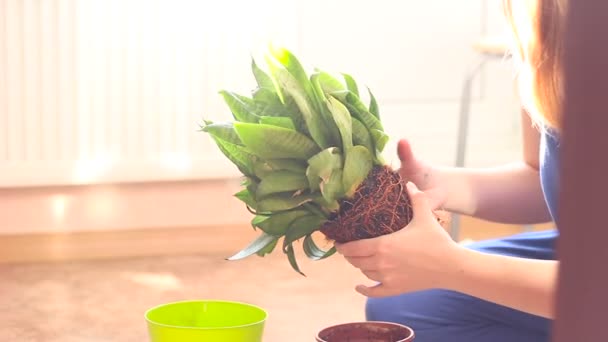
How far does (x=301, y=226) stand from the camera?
44.7 inches

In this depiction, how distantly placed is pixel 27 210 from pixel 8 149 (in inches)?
6.3

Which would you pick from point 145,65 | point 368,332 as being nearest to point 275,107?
point 368,332

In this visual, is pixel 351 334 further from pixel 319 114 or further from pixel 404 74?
pixel 404 74

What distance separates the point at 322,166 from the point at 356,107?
9 centimetres

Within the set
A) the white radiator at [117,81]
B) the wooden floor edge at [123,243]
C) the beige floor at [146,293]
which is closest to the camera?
the beige floor at [146,293]

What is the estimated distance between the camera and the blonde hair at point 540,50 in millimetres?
1174

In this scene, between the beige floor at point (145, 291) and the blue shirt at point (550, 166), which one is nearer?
the blue shirt at point (550, 166)

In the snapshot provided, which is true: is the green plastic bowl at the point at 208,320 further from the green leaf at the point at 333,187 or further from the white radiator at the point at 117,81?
the white radiator at the point at 117,81

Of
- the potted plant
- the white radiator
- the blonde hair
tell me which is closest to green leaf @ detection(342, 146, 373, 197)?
the potted plant

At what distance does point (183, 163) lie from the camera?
8.02 ft

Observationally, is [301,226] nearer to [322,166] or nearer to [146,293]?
[322,166]

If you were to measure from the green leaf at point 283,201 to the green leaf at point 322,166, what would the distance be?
20 mm

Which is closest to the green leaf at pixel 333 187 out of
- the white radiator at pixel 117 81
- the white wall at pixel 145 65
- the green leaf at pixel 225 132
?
the green leaf at pixel 225 132

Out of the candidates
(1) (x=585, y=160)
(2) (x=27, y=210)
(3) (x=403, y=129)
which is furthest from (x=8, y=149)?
(1) (x=585, y=160)
